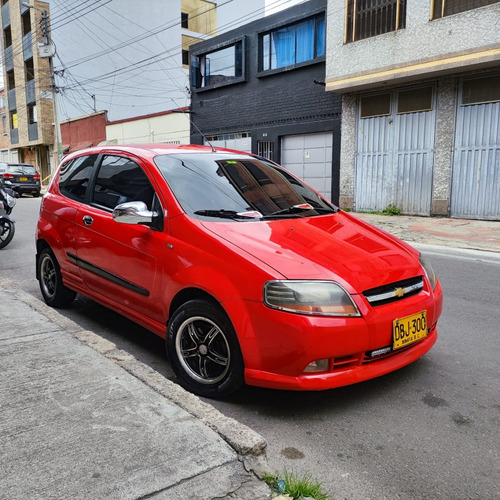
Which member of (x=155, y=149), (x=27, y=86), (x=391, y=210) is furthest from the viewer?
(x=27, y=86)

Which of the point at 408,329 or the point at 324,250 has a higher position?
the point at 324,250

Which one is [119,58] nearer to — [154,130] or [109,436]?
[154,130]

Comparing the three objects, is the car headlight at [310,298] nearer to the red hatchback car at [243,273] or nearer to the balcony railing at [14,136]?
the red hatchback car at [243,273]

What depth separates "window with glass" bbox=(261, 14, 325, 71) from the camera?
54.4 ft

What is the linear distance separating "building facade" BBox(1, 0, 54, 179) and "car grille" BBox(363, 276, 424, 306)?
37002 millimetres

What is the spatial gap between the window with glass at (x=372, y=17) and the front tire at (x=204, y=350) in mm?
13018

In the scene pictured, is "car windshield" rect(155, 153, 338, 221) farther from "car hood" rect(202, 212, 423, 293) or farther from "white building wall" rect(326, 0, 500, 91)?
"white building wall" rect(326, 0, 500, 91)

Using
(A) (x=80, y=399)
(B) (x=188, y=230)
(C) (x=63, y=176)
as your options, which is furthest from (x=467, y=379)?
(C) (x=63, y=176)

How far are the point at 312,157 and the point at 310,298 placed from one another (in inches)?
592

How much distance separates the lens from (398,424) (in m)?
2.84

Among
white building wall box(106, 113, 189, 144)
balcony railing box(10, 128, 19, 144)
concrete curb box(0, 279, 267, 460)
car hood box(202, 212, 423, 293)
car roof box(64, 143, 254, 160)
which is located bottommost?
concrete curb box(0, 279, 267, 460)

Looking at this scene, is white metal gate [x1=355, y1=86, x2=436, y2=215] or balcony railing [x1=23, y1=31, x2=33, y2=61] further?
balcony railing [x1=23, y1=31, x2=33, y2=61]

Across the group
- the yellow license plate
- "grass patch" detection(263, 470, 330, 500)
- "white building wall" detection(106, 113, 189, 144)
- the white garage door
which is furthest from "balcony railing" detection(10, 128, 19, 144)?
"grass patch" detection(263, 470, 330, 500)

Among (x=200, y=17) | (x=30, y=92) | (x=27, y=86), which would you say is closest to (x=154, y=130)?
(x=200, y=17)
